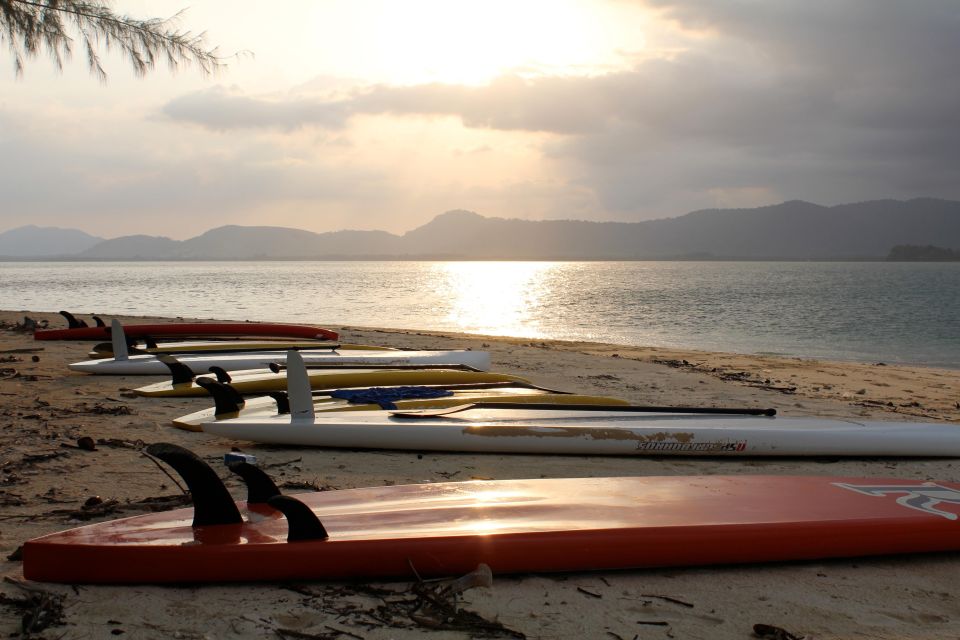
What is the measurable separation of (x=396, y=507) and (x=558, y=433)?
169 cm

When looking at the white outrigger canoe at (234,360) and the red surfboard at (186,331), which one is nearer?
the white outrigger canoe at (234,360)

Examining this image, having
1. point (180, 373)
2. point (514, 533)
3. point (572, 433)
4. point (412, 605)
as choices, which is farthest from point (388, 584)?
point (180, 373)

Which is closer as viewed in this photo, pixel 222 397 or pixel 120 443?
pixel 120 443

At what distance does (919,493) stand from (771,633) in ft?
4.65

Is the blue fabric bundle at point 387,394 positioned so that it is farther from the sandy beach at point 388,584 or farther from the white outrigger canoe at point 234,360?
the white outrigger canoe at point 234,360

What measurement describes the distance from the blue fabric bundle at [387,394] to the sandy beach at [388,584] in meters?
0.75

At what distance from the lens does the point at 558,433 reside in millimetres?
4273

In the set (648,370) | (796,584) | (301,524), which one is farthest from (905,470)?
(648,370)

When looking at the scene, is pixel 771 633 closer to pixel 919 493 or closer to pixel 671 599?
pixel 671 599

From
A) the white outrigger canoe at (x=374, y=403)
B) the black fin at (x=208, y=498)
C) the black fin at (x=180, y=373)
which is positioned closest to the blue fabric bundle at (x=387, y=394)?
the white outrigger canoe at (x=374, y=403)

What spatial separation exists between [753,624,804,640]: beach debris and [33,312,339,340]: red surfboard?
8.41 meters

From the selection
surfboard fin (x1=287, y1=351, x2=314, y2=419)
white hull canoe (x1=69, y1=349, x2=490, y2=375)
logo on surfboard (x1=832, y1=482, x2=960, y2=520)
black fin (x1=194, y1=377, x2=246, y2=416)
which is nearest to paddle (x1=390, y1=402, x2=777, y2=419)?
surfboard fin (x1=287, y1=351, x2=314, y2=419)

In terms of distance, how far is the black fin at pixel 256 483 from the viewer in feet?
8.38

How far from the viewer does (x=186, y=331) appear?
949 centimetres
